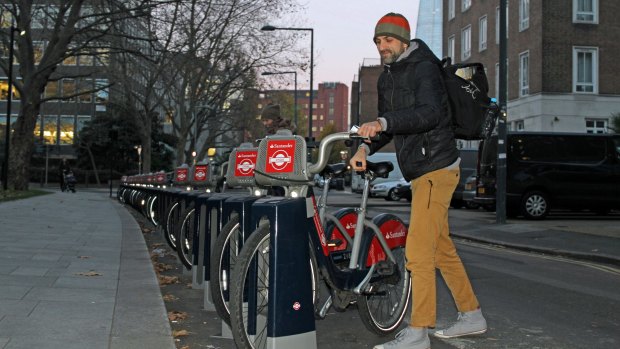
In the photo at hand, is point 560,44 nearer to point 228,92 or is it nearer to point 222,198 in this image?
point 228,92

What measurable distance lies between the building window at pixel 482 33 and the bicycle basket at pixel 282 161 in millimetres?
34022

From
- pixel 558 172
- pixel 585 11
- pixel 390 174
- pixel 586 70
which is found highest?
pixel 585 11

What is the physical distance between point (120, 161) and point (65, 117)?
12710 millimetres

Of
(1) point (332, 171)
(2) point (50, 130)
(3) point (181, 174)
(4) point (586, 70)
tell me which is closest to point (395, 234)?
(1) point (332, 171)

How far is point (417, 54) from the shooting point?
4.24 metres

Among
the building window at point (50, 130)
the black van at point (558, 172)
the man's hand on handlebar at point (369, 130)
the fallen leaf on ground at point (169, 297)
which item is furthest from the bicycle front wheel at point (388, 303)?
the building window at point (50, 130)

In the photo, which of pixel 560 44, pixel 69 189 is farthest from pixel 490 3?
pixel 69 189

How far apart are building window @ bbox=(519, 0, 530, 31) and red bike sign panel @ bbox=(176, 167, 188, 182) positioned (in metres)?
23.8

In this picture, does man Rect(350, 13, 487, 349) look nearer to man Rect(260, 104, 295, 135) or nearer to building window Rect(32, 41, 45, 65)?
man Rect(260, 104, 295, 135)

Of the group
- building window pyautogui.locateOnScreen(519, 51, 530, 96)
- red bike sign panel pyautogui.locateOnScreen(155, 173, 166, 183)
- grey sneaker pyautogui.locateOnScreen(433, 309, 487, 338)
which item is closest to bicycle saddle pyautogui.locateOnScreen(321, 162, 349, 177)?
grey sneaker pyautogui.locateOnScreen(433, 309, 487, 338)

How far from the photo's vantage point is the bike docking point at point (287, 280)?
138 inches

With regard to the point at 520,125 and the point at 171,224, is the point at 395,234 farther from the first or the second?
the point at 520,125

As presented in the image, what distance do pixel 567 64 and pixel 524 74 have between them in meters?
2.37

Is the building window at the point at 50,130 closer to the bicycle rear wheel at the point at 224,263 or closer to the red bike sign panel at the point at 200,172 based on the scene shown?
the red bike sign panel at the point at 200,172
